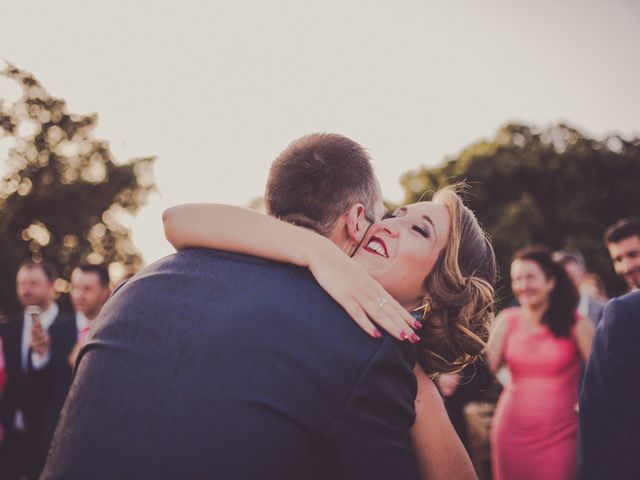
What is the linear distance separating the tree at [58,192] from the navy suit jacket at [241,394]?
23918 millimetres

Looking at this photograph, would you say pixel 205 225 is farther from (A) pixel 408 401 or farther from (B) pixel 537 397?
(B) pixel 537 397

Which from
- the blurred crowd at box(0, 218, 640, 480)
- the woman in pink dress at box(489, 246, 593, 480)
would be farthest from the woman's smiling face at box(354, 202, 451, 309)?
the woman in pink dress at box(489, 246, 593, 480)

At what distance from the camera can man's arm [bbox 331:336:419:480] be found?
4.04 feet

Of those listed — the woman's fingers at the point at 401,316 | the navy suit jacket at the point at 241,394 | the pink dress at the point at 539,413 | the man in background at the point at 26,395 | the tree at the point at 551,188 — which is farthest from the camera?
the tree at the point at 551,188

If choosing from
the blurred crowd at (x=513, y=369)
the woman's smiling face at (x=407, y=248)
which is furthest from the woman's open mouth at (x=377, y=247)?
the blurred crowd at (x=513, y=369)

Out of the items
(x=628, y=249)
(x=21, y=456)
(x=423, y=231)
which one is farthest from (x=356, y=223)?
(x=21, y=456)

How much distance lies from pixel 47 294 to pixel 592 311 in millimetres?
7530

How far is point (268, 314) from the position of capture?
1.32m

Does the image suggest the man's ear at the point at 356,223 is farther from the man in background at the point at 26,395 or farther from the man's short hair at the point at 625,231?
the man in background at the point at 26,395

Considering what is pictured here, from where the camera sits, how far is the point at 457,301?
249 cm

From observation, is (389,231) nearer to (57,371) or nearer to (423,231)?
(423,231)

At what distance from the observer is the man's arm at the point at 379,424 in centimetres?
123

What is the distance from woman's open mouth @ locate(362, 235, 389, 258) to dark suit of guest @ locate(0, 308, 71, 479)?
4851mm

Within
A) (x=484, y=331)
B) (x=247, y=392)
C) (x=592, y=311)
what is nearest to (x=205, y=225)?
(x=247, y=392)
